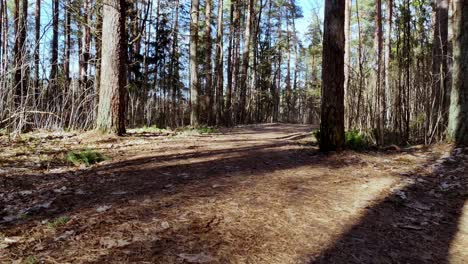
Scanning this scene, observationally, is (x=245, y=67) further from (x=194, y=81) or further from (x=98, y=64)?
(x=98, y=64)

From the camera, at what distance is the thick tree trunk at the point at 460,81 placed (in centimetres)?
471

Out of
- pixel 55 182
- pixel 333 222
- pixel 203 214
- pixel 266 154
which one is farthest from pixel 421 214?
pixel 55 182

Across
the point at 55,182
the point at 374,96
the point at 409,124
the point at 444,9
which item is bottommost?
the point at 55,182

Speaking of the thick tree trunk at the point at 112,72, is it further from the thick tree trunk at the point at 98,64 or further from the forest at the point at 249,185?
the thick tree trunk at the point at 98,64

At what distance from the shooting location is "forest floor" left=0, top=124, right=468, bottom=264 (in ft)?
6.55

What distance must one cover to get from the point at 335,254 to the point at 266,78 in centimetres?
2077

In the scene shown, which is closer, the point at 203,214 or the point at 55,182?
the point at 203,214

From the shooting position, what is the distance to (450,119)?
4.84m

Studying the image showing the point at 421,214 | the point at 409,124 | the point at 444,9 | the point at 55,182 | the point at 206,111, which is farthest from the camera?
the point at 206,111

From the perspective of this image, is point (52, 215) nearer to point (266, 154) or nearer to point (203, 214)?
point (203, 214)

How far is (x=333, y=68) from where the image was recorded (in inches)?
182

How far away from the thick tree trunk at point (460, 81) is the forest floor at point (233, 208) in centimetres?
44

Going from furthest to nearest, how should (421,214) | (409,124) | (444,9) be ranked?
(444,9), (409,124), (421,214)

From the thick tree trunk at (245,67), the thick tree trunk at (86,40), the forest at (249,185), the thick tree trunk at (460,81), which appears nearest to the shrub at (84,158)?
the forest at (249,185)
